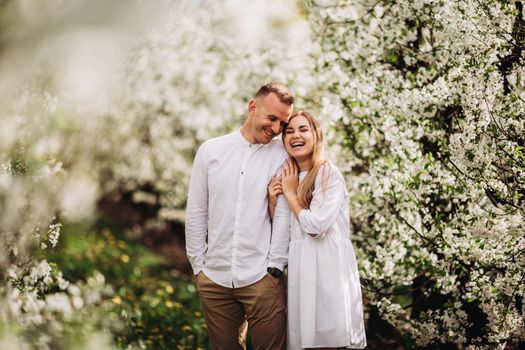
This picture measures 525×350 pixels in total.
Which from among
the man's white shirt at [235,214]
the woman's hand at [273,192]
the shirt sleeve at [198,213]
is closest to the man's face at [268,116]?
the man's white shirt at [235,214]

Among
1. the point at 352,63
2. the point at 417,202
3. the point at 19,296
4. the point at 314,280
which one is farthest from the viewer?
the point at 352,63

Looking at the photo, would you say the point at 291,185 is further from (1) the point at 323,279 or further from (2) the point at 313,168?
(1) the point at 323,279

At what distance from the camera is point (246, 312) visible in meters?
3.69

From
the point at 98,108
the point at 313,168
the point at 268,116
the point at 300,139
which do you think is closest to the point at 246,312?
the point at 313,168

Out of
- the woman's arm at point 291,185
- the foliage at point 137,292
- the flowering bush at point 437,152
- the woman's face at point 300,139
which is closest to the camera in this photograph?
the woman's arm at point 291,185

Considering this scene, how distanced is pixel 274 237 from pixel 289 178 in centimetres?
37

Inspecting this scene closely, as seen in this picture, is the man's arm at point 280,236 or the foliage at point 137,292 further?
the foliage at point 137,292

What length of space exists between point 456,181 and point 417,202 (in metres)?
0.35

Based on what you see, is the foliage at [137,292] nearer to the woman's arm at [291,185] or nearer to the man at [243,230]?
the man at [243,230]

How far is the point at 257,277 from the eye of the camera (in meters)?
3.59

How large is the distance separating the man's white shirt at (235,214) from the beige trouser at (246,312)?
0.06m

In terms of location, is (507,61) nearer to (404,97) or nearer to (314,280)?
(404,97)

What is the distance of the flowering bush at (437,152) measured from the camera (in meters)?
3.83

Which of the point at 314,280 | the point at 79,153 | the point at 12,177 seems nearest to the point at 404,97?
the point at 314,280
